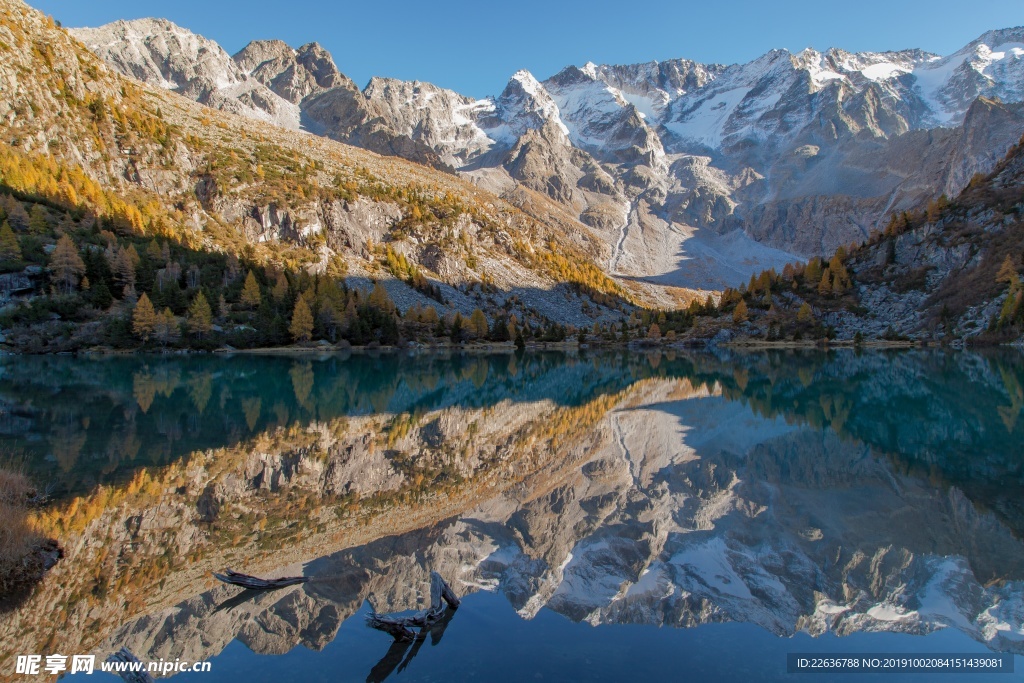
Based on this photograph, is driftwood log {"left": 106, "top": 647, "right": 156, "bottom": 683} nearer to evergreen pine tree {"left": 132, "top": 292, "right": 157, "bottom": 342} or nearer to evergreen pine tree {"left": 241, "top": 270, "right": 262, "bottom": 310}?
evergreen pine tree {"left": 132, "top": 292, "right": 157, "bottom": 342}

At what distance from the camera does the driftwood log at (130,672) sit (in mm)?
7543

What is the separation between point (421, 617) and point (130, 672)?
394 cm

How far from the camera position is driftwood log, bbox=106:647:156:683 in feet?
24.7

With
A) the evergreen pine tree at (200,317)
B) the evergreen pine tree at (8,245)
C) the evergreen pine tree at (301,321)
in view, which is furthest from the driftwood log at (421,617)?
the evergreen pine tree at (8,245)

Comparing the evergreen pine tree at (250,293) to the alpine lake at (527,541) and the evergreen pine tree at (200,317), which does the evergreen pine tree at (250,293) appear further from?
the alpine lake at (527,541)

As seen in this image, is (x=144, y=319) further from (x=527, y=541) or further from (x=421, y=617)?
(x=421, y=617)

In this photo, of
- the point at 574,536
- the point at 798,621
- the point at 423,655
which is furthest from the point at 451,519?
the point at 798,621

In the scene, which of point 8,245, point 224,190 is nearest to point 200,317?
point 8,245

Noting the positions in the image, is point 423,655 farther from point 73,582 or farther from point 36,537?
point 36,537

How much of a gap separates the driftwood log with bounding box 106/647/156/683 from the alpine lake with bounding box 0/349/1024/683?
328mm

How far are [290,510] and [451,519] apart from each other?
4.11 metres

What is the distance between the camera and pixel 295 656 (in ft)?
27.6

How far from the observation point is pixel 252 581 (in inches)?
399

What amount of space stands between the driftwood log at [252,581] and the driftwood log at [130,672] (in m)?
2.19
